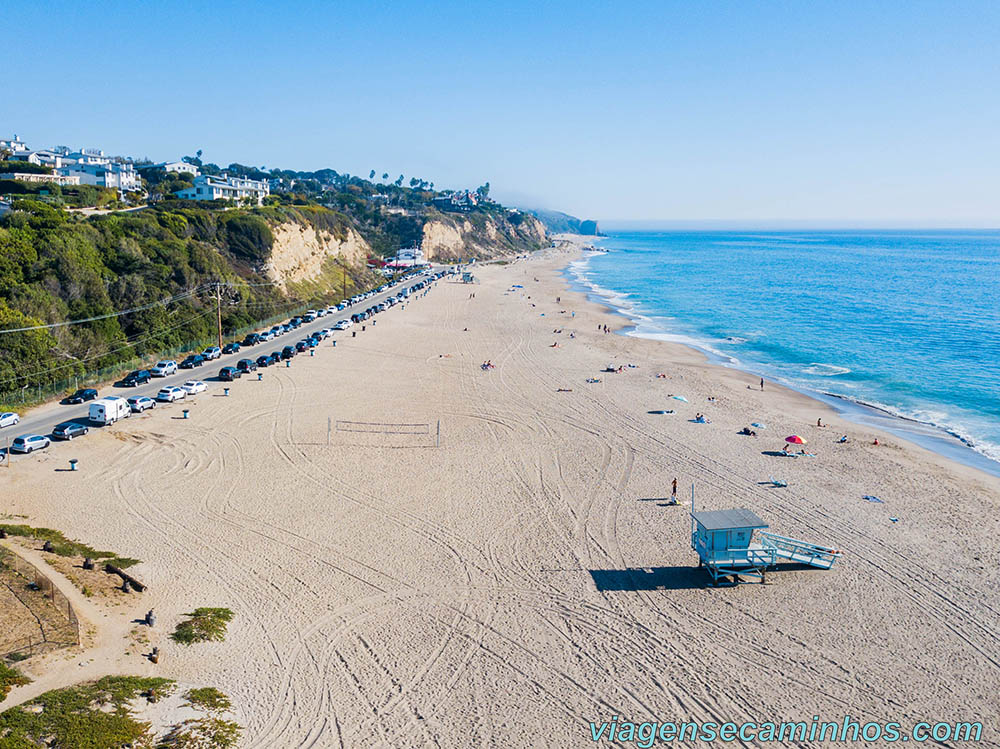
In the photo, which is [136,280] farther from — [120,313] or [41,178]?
[41,178]

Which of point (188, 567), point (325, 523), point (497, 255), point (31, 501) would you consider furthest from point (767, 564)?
point (497, 255)

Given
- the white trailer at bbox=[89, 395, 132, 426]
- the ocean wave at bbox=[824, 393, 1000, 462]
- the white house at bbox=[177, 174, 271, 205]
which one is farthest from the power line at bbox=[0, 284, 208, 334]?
the ocean wave at bbox=[824, 393, 1000, 462]

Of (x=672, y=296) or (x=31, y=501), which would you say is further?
(x=672, y=296)

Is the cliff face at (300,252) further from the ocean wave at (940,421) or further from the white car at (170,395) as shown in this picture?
the ocean wave at (940,421)

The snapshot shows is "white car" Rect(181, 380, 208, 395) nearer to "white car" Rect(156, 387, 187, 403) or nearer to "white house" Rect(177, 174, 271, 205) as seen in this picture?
"white car" Rect(156, 387, 187, 403)

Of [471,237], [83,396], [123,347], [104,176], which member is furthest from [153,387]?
[471,237]

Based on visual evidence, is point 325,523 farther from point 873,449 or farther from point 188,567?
point 873,449

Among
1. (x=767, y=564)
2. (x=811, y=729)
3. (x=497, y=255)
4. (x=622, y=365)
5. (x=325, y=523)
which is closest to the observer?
(x=811, y=729)
